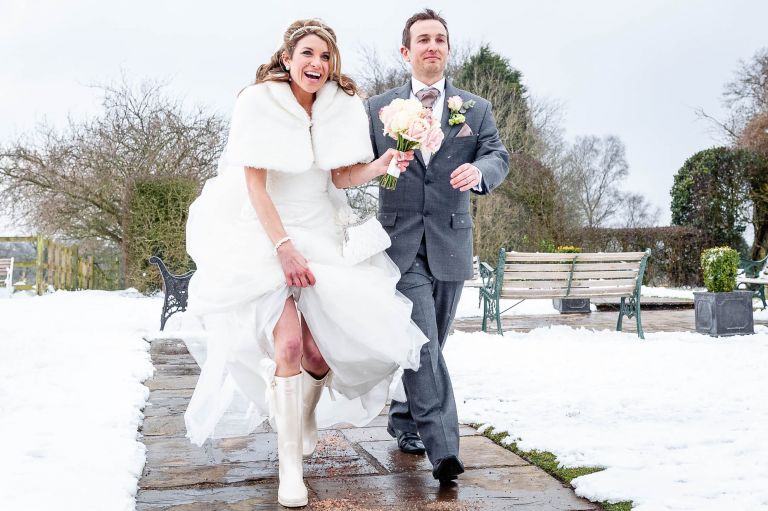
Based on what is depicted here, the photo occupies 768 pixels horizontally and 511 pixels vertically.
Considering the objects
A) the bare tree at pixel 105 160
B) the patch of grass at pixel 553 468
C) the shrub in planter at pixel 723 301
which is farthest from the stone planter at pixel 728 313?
the bare tree at pixel 105 160

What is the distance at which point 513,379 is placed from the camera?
5559 mm

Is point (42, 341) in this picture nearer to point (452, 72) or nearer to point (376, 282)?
point (376, 282)

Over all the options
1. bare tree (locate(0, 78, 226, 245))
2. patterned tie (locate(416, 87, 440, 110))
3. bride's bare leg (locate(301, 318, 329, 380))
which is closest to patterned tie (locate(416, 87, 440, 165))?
patterned tie (locate(416, 87, 440, 110))

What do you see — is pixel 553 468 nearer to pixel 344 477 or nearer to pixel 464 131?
pixel 344 477

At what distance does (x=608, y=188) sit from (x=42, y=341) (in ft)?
88.8

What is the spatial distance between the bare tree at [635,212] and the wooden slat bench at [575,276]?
2318 cm

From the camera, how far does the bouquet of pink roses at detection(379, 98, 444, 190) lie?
2.95 m

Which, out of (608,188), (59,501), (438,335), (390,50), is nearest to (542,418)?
(438,335)

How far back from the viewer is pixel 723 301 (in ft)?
29.2

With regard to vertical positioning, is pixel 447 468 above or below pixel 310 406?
below

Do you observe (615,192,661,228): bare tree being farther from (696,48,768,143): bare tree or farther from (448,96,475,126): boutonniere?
(448,96,475,126): boutonniere

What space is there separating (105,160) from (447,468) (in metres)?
15.9

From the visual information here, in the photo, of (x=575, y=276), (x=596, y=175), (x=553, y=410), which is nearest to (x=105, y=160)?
(x=575, y=276)

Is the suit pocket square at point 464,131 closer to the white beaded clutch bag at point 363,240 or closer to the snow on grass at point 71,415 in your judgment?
the white beaded clutch bag at point 363,240
